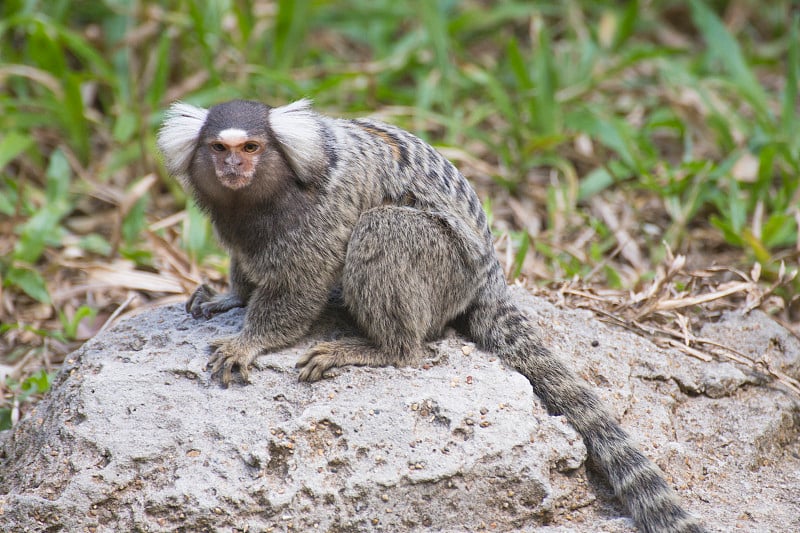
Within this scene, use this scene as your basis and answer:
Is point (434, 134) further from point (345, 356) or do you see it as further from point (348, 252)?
point (345, 356)

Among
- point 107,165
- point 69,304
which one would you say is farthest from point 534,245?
point 107,165

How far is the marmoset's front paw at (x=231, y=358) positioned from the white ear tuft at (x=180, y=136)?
2.36 feet

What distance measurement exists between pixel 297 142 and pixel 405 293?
27.1 inches

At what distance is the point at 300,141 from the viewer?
133 inches

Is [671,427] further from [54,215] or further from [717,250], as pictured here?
[54,215]

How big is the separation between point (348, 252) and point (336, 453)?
797mm

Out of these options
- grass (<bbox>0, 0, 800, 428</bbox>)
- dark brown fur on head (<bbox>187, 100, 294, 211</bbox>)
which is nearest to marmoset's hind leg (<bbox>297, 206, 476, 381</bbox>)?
dark brown fur on head (<bbox>187, 100, 294, 211</bbox>)

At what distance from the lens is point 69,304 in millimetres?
4984

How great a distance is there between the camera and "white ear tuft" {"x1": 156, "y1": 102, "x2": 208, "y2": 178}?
3.45 m

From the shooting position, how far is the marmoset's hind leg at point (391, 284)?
3.37 meters

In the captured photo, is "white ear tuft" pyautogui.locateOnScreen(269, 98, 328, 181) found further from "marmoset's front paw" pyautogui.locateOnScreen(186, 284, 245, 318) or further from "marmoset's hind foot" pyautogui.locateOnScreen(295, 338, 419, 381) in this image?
"marmoset's front paw" pyautogui.locateOnScreen(186, 284, 245, 318)

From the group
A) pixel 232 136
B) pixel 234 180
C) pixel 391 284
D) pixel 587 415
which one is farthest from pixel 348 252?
pixel 587 415

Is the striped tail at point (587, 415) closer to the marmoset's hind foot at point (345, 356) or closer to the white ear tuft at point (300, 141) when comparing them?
the marmoset's hind foot at point (345, 356)

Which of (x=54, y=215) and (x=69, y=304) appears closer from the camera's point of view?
(x=69, y=304)
